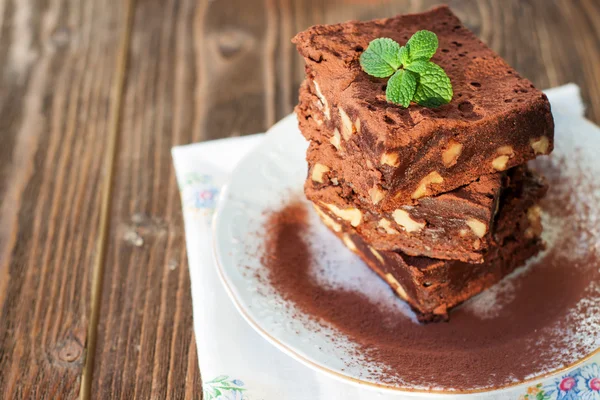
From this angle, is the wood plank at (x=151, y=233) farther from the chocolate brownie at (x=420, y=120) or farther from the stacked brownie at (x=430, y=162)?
the chocolate brownie at (x=420, y=120)

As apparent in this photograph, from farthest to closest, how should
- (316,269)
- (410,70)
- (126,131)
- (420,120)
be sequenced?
(126,131) → (316,269) → (410,70) → (420,120)

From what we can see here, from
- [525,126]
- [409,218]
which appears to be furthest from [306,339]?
[525,126]

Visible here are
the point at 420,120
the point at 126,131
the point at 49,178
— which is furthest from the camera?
the point at 126,131

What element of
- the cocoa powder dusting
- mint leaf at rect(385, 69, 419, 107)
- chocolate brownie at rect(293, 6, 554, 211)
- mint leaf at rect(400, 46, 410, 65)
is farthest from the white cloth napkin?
mint leaf at rect(400, 46, 410, 65)

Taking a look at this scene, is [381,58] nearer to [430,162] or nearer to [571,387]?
[430,162]

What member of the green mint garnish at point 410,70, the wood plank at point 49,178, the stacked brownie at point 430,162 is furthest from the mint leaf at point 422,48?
the wood plank at point 49,178

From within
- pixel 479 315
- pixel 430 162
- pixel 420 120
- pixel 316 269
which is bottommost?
pixel 479 315

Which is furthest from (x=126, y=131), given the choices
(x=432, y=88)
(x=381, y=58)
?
(x=432, y=88)
